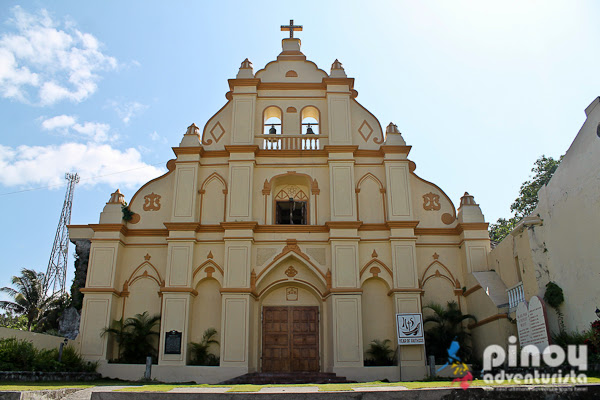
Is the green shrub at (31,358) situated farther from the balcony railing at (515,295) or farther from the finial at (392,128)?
the finial at (392,128)

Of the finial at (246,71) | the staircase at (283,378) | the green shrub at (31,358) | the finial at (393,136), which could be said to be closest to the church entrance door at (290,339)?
the staircase at (283,378)

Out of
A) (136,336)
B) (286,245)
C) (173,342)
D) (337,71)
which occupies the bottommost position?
(173,342)

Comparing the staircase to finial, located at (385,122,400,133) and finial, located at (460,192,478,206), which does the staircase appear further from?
finial, located at (385,122,400,133)

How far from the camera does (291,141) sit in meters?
20.1

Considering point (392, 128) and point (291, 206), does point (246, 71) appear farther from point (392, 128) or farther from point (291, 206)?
point (392, 128)

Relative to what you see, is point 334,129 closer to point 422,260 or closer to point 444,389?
point 422,260

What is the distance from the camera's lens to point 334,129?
19906 mm

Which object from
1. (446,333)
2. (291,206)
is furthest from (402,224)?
(291,206)

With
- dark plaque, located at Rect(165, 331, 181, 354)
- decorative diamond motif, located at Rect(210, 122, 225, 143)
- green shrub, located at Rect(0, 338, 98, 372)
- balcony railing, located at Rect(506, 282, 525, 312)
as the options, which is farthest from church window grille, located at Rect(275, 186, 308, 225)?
green shrub, located at Rect(0, 338, 98, 372)

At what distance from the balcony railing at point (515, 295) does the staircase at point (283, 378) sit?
223 inches

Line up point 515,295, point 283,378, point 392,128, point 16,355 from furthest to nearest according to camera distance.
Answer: point 392,128 < point 283,378 < point 515,295 < point 16,355

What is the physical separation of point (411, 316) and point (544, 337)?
4.61m

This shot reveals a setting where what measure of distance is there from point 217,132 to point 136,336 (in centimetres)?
849

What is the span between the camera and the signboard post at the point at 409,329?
53.3ft
